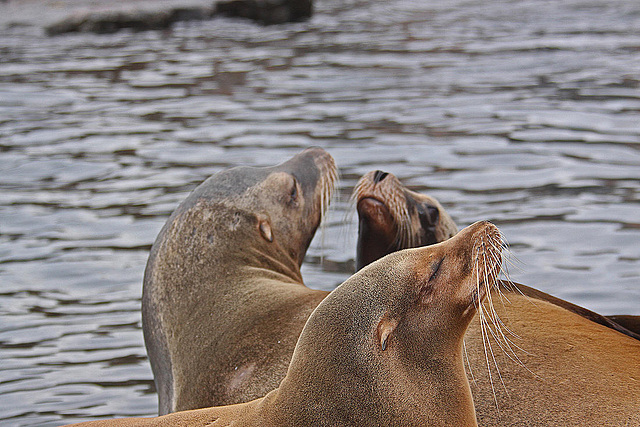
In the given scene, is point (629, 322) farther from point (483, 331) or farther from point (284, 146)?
point (284, 146)

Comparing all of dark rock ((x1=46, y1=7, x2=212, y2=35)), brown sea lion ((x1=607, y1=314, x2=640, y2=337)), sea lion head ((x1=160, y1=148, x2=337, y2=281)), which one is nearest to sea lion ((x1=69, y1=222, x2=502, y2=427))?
brown sea lion ((x1=607, y1=314, x2=640, y2=337))

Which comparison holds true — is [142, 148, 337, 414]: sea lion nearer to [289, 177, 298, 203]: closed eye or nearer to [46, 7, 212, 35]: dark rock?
[289, 177, 298, 203]: closed eye

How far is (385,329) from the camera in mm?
3146

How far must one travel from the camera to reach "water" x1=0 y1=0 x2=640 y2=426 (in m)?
5.79

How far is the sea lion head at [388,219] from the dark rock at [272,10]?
44.7ft

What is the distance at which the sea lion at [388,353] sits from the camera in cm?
308

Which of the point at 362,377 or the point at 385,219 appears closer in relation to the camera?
the point at 362,377

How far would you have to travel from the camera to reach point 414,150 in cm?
906

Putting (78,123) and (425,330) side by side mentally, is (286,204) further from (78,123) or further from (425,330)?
(78,123)

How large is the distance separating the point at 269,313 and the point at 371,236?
1117 millimetres

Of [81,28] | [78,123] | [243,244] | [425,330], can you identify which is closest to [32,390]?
[243,244]

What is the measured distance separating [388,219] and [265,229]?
0.67 meters

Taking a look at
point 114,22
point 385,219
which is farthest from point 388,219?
point 114,22

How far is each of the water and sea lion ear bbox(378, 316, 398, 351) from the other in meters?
1.97
